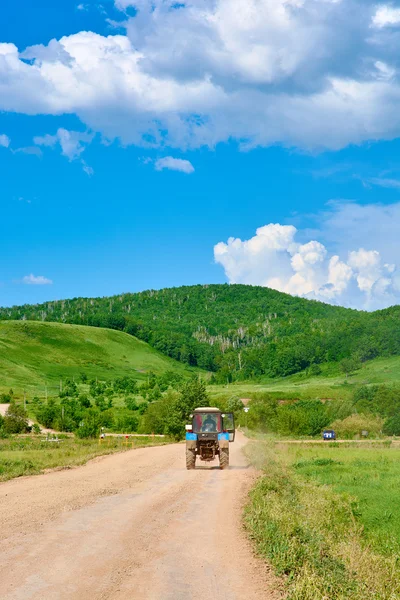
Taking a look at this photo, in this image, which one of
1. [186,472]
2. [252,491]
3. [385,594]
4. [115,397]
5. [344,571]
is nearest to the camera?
[385,594]

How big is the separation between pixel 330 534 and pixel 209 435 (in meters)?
16.9

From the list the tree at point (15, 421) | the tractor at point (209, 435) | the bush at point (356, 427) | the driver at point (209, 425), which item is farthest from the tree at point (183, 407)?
the driver at point (209, 425)

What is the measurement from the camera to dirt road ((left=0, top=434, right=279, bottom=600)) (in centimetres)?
1000

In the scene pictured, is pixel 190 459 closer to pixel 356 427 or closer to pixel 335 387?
pixel 356 427

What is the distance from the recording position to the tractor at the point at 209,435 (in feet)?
103

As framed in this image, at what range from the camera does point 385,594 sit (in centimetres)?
1009

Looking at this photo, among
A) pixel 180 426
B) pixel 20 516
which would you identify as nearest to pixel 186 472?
pixel 20 516

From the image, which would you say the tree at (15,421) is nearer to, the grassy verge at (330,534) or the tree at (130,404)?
the tree at (130,404)

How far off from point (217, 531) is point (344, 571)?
4841mm

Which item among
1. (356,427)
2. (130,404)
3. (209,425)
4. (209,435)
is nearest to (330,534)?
(209,435)

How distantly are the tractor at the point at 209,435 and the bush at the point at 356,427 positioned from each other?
63292 mm

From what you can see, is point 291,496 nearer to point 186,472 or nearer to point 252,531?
point 252,531

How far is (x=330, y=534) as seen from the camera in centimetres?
1513

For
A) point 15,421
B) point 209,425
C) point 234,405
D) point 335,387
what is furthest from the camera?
point 335,387
